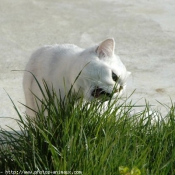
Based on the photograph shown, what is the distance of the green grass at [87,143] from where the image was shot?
2883 mm

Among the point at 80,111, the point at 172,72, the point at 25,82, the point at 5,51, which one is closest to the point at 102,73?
the point at 80,111

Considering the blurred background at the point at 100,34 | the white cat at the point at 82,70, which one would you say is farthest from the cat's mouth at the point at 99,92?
the blurred background at the point at 100,34

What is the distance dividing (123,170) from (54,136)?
695 mm

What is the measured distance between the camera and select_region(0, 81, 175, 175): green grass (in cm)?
288

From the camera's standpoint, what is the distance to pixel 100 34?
21.2 feet

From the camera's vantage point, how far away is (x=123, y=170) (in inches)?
102

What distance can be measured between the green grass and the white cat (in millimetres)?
118

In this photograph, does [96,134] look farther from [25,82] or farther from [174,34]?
[174,34]

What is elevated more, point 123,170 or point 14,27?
point 14,27

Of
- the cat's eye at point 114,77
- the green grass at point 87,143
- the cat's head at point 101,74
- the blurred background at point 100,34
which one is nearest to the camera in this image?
the green grass at point 87,143

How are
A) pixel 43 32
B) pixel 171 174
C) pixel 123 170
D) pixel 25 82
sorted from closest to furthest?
pixel 123 170, pixel 171 174, pixel 25 82, pixel 43 32

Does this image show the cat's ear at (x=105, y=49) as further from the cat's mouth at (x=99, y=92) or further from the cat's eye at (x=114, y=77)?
the cat's mouth at (x=99, y=92)

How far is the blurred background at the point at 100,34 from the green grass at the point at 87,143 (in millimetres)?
1360

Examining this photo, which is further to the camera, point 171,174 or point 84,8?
point 84,8
